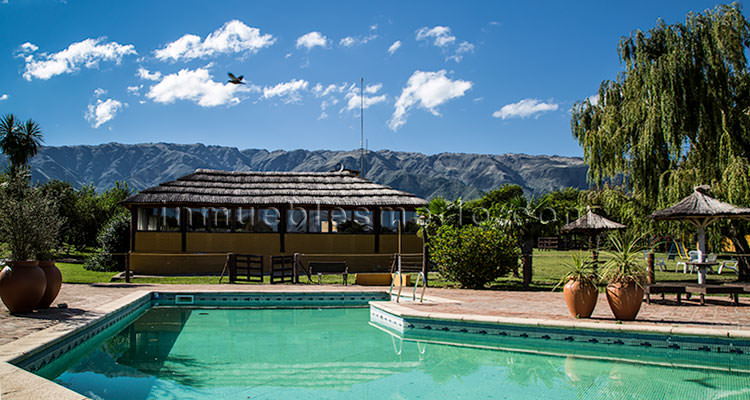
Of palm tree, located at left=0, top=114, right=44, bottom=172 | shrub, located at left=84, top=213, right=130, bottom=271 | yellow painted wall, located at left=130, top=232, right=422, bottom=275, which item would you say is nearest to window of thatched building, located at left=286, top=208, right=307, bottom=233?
yellow painted wall, located at left=130, top=232, right=422, bottom=275

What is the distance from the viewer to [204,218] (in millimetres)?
18969

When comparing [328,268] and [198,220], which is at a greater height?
[198,220]

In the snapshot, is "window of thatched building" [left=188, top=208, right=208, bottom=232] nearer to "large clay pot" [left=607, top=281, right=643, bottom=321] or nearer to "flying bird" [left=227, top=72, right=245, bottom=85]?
"flying bird" [left=227, top=72, right=245, bottom=85]

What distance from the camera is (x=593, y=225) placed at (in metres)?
15.6

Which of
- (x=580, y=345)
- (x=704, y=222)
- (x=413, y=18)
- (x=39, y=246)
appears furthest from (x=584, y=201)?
(x=39, y=246)

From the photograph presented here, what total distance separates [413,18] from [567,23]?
582 cm

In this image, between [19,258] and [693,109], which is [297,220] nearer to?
[19,258]

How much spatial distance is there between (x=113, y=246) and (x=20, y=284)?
12.7 metres

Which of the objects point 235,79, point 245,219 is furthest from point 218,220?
point 235,79

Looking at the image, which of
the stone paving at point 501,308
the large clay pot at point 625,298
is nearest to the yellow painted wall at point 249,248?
the stone paving at point 501,308

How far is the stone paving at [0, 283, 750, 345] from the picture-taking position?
24.4 feet

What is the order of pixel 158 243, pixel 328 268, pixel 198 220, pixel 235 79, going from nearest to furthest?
pixel 235 79
pixel 328 268
pixel 158 243
pixel 198 220

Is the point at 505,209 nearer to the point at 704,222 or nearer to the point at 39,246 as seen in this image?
the point at 704,222

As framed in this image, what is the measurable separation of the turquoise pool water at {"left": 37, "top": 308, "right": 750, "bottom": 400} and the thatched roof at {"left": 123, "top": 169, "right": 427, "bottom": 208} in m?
10.0
